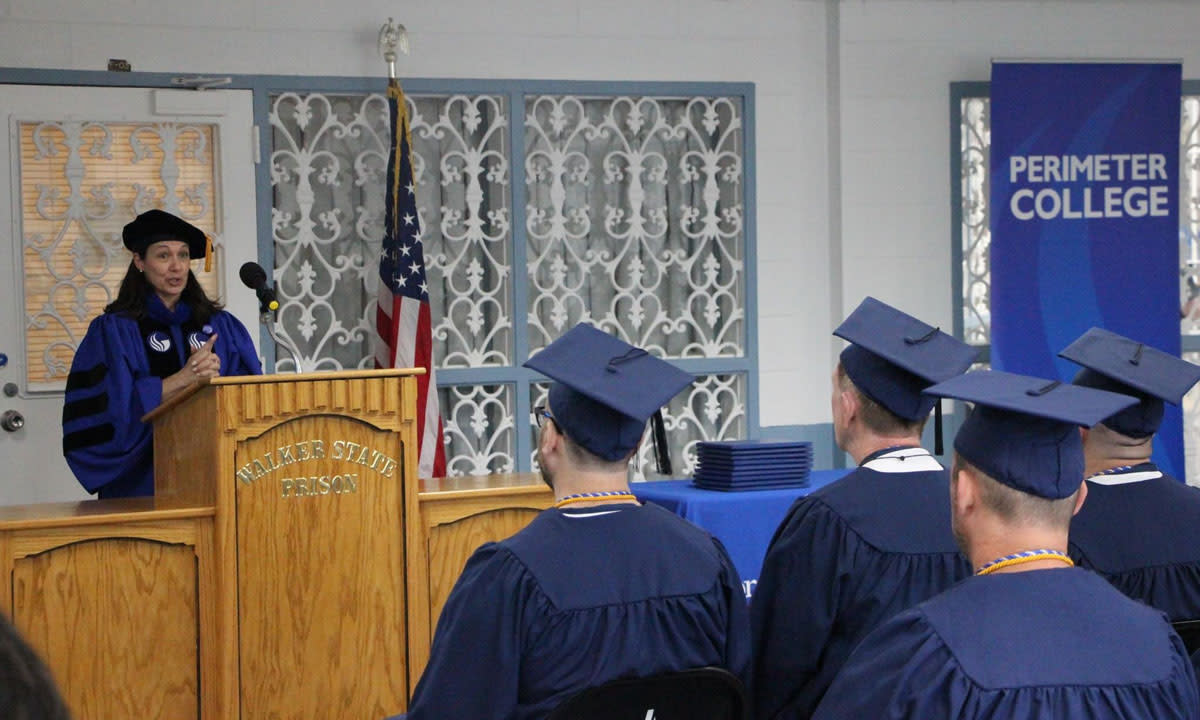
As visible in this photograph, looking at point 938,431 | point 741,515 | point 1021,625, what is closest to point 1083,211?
point 741,515

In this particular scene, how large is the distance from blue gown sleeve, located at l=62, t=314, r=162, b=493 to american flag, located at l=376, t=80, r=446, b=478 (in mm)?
1511

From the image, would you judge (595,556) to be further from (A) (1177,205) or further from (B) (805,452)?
(A) (1177,205)

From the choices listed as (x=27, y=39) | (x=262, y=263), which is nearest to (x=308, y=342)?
(x=262, y=263)

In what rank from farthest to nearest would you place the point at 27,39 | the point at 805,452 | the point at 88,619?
1. the point at 27,39
2. the point at 805,452
3. the point at 88,619

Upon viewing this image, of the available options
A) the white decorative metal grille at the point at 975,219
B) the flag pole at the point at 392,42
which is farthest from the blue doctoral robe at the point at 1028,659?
the white decorative metal grille at the point at 975,219

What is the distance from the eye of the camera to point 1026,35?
6668mm

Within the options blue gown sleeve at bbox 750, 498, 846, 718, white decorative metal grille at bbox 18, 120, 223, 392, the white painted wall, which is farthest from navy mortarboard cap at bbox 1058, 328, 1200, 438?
white decorative metal grille at bbox 18, 120, 223, 392

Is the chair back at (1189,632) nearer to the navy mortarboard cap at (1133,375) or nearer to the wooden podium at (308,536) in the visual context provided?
the navy mortarboard cap at (1133,375)

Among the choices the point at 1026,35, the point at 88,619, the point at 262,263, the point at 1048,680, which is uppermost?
the point at 1026,35

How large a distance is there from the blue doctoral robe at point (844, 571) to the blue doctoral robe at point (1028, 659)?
0.74 m

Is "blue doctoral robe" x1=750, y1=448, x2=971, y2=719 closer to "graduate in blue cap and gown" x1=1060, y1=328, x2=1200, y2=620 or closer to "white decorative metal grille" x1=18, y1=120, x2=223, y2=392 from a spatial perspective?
"graduate in blue cap and gown" x1=1060, y1=328, x2=1200, y2=620

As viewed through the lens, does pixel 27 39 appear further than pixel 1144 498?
Yes

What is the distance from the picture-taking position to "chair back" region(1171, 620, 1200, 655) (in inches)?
93.7

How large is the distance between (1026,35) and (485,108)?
2662mm
